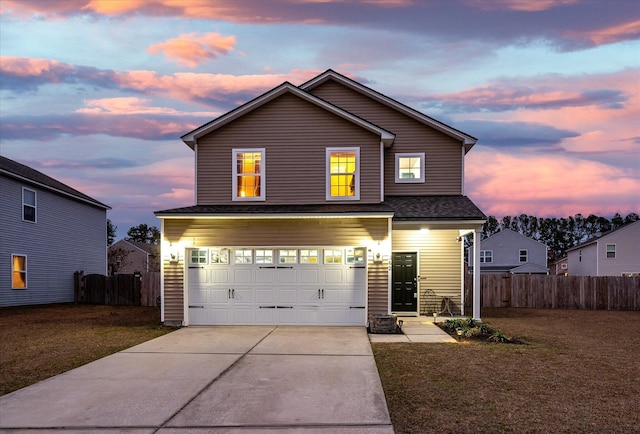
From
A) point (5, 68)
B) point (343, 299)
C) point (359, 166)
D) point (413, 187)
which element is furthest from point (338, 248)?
point (5, 68)

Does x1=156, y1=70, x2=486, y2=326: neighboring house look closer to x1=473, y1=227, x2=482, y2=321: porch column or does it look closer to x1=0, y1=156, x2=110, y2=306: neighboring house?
x1=473, y1=227, x2=482, y2=321: porch column

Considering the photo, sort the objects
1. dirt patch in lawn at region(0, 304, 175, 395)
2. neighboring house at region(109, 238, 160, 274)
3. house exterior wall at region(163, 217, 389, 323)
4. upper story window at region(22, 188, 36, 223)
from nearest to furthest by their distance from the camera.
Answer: dirt patch in lawn at region(0, 304, 175, 395) < house exterior wall at region(163, 217, 389, 323) < upper story window at region(22, 188, 36, 223) < neighboring house at region(109, 238, 160, 274)

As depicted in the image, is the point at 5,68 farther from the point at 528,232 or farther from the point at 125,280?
the point at 528,232

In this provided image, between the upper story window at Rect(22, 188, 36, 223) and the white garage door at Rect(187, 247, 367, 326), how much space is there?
11845mm

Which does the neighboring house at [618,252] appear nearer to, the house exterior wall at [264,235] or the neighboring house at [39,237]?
the house exterior wall at [264,235]

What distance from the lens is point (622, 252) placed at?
1380 inches

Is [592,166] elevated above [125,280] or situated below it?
above

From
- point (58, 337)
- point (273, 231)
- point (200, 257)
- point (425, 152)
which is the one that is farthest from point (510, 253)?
point (58, 337)

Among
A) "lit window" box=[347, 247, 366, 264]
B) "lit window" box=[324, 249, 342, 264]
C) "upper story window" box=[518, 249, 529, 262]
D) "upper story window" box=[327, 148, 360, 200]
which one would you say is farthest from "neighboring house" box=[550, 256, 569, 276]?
"lit window" box=[324, 249, 342, 264]

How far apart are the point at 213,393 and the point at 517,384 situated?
177 inches

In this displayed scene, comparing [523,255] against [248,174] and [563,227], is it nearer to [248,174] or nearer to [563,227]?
[248,174]

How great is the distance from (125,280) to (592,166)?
34121 mm

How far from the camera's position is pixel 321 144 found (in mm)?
15094

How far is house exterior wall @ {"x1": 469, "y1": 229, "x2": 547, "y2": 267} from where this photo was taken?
44.6 meters
